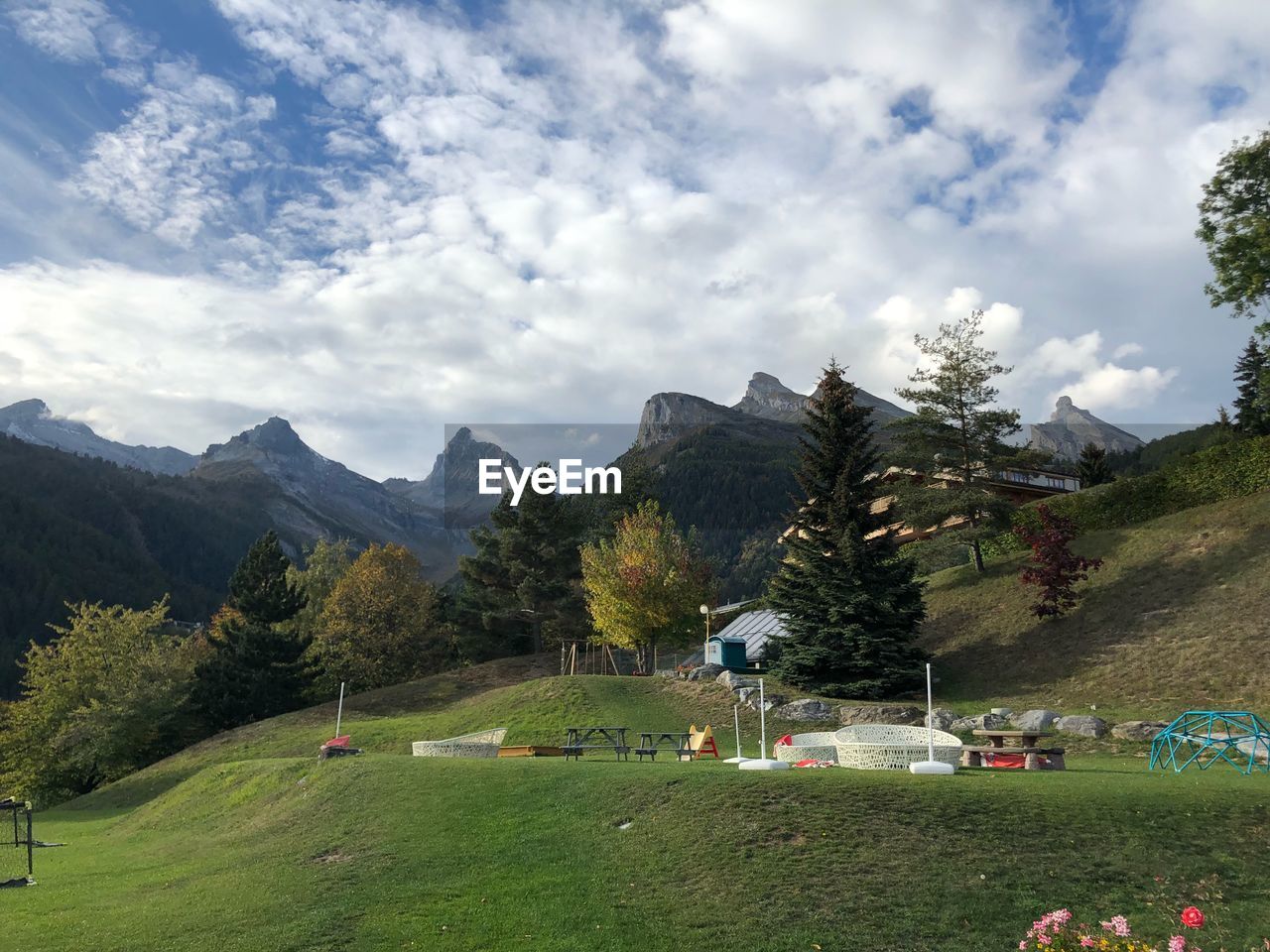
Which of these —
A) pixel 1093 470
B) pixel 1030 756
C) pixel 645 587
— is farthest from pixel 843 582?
pixel 1093 470

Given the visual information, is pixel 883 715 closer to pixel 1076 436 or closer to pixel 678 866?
pixel 678 866

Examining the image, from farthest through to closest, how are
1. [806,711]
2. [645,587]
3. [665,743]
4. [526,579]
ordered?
[526,579], [645,587], [806,711], [665,743]

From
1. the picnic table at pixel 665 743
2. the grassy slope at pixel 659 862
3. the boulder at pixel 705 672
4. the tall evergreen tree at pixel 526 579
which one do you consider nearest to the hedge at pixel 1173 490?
the boulder at pixel 705 672

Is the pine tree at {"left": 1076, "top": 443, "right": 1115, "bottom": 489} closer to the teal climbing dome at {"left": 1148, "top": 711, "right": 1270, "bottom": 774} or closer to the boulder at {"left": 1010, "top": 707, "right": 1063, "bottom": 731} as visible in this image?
the boulder at {"left": 1010, "top": 707, "right": 1063, "bottom": 731}

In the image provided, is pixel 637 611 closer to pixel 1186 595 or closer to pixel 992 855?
pixel 1186 595

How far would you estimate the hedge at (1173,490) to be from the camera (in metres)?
30.5

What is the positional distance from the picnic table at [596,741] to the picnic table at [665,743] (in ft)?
1.19

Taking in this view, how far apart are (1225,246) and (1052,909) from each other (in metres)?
27.5

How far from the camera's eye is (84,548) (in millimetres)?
146875

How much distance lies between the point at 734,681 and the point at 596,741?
5618 millimetres

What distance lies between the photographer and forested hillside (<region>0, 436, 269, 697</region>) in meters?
130

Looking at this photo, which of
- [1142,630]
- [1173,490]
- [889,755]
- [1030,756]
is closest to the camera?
[889,755]

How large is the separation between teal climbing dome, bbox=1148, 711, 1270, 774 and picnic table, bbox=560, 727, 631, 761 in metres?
10.5

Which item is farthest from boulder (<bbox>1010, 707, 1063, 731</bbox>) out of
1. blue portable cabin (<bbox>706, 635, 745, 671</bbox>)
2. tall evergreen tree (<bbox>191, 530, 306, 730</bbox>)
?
tall evergreen tree (<bbox>191, 530, 306, 730</bbox>)
